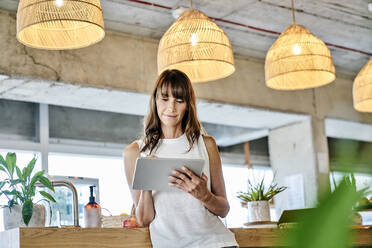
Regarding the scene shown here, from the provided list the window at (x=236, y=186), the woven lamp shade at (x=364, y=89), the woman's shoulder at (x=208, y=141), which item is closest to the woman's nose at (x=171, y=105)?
the woman's shoulder at (x=208, y=141)

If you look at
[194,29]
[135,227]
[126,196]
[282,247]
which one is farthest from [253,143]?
[282,247]

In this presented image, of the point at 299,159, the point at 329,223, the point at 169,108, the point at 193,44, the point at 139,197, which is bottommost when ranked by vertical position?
the point at 329,223

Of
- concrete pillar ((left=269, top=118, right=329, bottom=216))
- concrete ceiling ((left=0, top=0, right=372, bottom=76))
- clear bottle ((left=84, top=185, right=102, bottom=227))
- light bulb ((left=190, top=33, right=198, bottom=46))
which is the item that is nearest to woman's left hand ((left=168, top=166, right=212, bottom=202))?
clear bottle ((left=84, top=185, right=102, bottom=227))

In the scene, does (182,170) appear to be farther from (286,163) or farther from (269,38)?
(286,163)

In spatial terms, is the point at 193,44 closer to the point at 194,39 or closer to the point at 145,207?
the point at 194,39

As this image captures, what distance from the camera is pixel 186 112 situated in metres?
2.03

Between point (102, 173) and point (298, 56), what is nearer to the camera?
point (298, 56)

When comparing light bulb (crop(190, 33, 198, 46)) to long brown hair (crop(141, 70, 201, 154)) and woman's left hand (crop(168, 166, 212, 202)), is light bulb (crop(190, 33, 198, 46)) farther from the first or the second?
woman's left hand (crop(168, 166, 212, 202))

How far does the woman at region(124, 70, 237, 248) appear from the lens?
1820 mm

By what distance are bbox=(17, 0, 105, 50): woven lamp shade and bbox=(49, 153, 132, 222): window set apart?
414 centimetres

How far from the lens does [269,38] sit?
5609mm

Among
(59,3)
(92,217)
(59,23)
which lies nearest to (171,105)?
(92,217)

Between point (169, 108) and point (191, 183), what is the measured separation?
0.31 metres

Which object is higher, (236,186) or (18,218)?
Result: (236,186)
